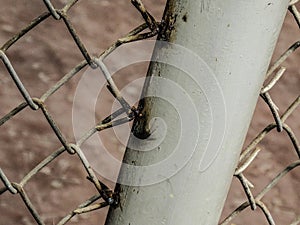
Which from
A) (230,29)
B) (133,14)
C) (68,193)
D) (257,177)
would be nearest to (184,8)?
(230,29)

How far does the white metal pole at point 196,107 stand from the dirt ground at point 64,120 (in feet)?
5.49

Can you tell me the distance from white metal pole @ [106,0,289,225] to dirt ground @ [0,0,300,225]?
1673 mm

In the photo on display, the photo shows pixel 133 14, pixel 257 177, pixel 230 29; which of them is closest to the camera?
pixel 230 29

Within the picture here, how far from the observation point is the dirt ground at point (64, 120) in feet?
8.28

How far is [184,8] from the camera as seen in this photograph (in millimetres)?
705

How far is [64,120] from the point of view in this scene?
2.86m

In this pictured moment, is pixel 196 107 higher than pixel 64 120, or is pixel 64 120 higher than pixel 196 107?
pixel 64 120

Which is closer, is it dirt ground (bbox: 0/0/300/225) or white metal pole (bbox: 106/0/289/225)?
white metal pole (bbox: 106/0/289/225)

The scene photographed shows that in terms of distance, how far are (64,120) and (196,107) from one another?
2179mm

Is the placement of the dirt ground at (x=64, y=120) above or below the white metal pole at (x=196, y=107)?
above

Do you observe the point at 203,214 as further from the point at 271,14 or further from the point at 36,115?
the point at 36,115

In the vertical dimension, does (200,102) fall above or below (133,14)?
below

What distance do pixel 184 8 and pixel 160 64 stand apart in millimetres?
56

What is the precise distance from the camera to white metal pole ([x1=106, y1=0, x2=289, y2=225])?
2.31 ft
